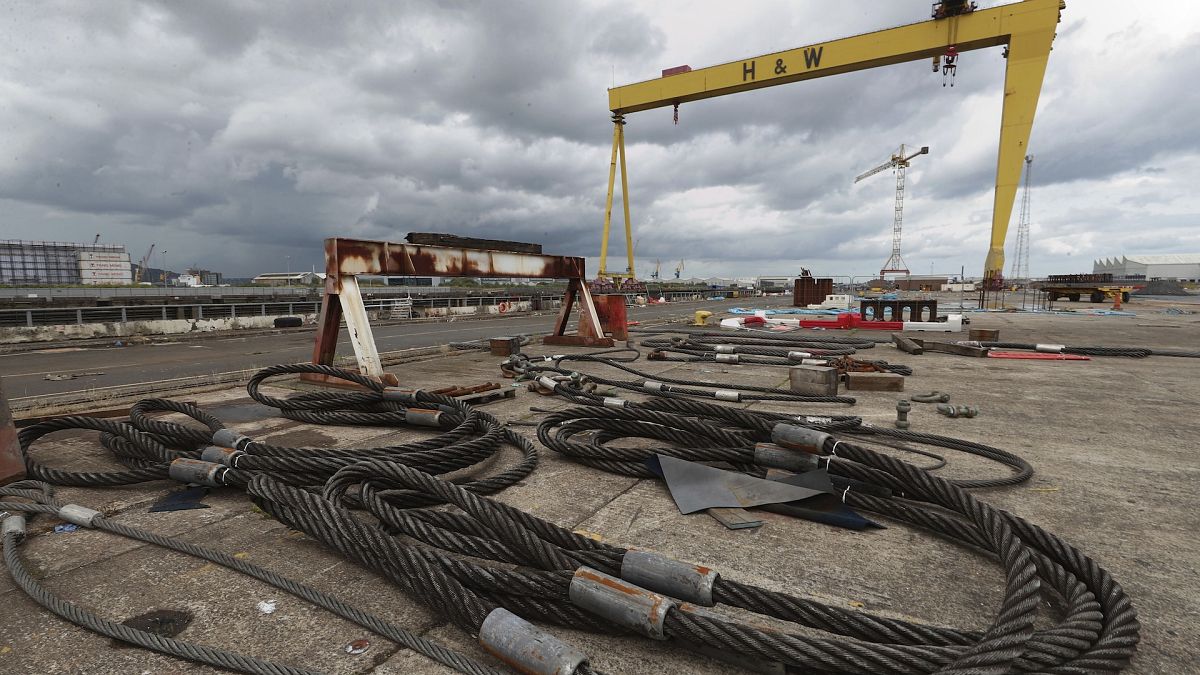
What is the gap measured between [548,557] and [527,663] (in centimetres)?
47

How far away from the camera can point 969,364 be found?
7527mm

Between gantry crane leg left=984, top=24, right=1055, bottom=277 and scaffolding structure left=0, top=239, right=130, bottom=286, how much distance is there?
13662cm

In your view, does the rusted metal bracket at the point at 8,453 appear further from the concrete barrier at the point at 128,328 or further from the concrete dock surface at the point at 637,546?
the concrete barrier at the point at 128,328

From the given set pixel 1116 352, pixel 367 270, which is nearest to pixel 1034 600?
pixel 367 270

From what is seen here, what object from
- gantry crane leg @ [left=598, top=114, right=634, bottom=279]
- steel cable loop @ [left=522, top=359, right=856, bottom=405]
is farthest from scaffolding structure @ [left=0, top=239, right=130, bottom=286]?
steel cable loop @ [left=522, top=359, right=856, bottom=405]

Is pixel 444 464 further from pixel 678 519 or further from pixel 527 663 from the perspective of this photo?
pixel 527 663

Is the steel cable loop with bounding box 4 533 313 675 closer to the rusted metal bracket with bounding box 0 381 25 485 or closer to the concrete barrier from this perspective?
the rusted metal bracket with bounding box 0 381 25 485

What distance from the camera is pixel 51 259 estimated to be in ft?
369

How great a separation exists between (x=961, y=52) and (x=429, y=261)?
2648 cm

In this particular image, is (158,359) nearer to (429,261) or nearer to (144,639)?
(429,261)

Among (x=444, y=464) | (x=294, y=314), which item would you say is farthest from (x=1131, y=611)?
(x=294, y=314)

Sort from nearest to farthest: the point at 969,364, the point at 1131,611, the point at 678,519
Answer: the point at 1131,611, the point at 678,519, the point at 969,364

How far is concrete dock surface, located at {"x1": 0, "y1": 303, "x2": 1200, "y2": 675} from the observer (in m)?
1.62

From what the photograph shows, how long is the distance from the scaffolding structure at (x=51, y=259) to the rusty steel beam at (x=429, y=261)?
13186 cm
